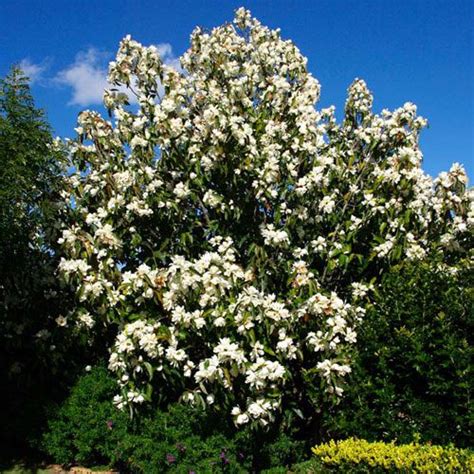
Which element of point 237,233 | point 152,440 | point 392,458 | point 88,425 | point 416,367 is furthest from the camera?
point 237,233

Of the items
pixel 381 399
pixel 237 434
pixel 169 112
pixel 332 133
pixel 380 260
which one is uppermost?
pixel 332 133

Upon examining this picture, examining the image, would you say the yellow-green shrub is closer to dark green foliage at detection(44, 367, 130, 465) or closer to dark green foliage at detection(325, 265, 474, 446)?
dark green foliage at detection(325, 265, 474, 446)

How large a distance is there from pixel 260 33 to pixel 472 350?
6.00 meters

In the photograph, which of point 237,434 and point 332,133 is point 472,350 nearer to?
point 237,434

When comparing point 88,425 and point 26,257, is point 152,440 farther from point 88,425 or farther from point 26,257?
point 26,257

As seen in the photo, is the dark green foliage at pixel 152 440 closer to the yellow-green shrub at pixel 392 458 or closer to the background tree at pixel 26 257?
the background tree at pixel 26 257

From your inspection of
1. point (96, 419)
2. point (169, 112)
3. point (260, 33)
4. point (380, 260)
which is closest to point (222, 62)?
point (260, 33)

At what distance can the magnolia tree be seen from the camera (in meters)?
5.70

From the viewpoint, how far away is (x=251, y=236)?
6730 mm

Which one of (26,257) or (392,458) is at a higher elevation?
(26,257)

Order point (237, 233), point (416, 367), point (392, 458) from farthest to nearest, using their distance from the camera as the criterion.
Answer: point (237, 233) < point (416, 367) < point (392, 458)

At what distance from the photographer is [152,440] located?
579 cm

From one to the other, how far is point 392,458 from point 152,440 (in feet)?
8.43

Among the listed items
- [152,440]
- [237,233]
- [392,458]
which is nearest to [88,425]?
[152,440]
